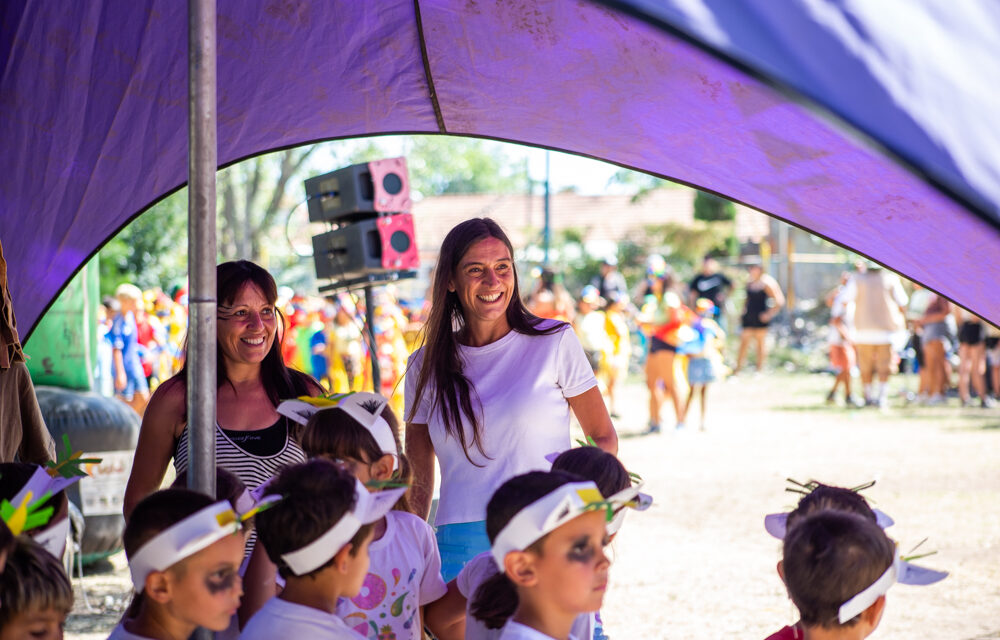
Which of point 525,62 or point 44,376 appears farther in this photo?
point 44,376

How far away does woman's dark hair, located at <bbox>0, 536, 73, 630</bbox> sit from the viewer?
202 centimetres

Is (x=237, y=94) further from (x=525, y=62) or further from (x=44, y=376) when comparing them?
(x=44, y=376)

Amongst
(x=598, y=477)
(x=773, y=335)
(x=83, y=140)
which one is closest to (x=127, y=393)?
(x=83, y=140)

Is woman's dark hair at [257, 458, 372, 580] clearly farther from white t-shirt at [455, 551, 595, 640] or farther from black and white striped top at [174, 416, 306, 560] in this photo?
black and white striped top at [174, 416, 306, 560]

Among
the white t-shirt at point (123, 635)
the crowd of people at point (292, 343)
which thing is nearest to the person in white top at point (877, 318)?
the crowd of people at point (292, 343)

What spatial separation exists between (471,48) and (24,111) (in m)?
1.44

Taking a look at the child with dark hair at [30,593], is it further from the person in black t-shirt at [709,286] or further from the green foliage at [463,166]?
the green foliage at [463,166]

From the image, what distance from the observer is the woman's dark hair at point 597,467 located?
2.65 m

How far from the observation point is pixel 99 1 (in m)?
3.31

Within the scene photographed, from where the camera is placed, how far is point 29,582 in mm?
2029

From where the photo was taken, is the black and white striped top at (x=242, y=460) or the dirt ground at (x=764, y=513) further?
the dirt ground at (x=764, y=513)

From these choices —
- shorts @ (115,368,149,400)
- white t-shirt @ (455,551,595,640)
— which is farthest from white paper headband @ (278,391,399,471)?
shorts @ (115,368,149,400)

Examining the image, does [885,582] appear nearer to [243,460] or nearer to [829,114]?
[829,114]

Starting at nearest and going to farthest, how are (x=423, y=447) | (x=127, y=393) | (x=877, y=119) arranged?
(x=877, y=119)
(x=423, y=447)
(x=127, y=393)
